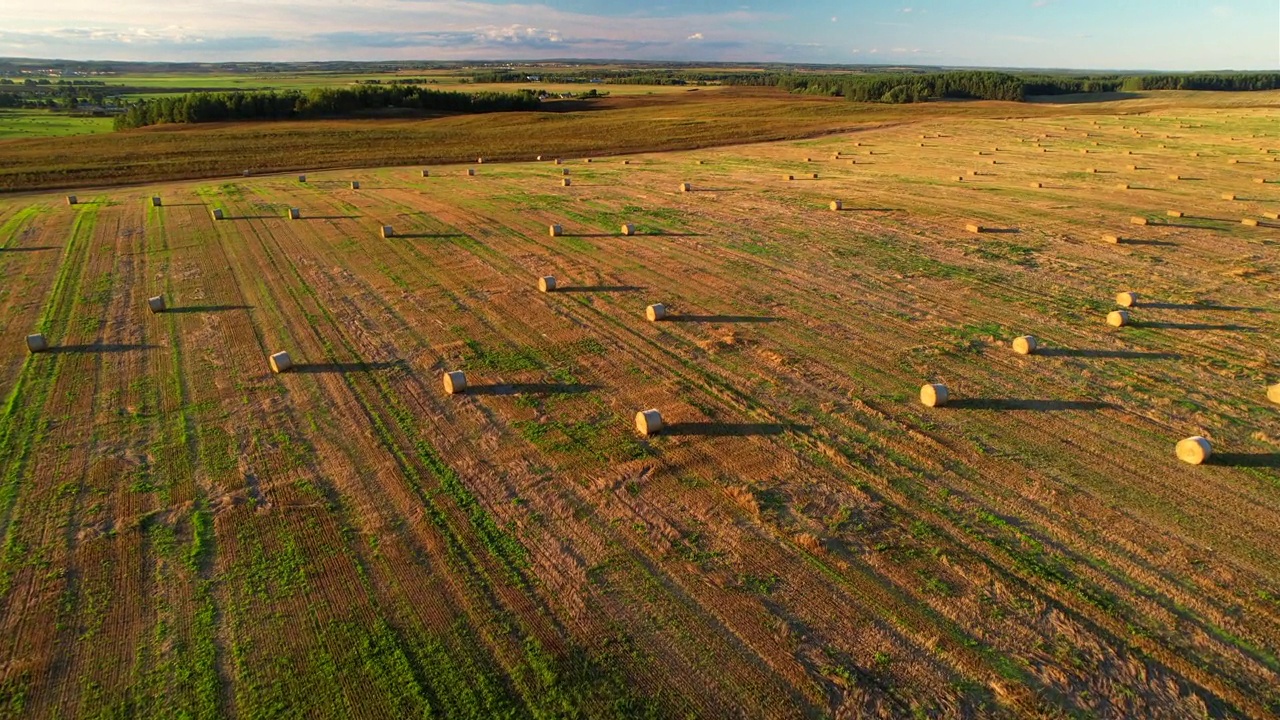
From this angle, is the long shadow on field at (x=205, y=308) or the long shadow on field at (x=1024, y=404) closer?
the long shadow on field at (x=1024, y=404)

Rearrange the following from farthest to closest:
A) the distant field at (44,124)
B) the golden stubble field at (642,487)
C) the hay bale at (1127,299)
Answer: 1. the distant field at (44,124)
2. the hay bale at (1127,299)
3. the golden stubble field at (642,487)

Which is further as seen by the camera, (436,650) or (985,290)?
(985,290)

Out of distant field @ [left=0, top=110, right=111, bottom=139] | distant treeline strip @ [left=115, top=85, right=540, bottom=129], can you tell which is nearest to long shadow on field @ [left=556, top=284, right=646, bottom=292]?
distant field @ [left=0, top=110, right=111, bottom=139]

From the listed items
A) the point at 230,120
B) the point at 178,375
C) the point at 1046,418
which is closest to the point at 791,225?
Answer: the point at 1046,418

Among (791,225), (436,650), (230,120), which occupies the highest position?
(230,120)

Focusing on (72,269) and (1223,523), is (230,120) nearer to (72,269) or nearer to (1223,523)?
(72,269)

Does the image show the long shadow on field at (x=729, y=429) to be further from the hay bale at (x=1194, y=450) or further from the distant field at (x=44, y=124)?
the distant field at (x=44, y=124)

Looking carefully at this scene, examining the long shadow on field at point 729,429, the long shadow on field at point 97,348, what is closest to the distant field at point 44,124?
the long shadow on field at point 97,348
